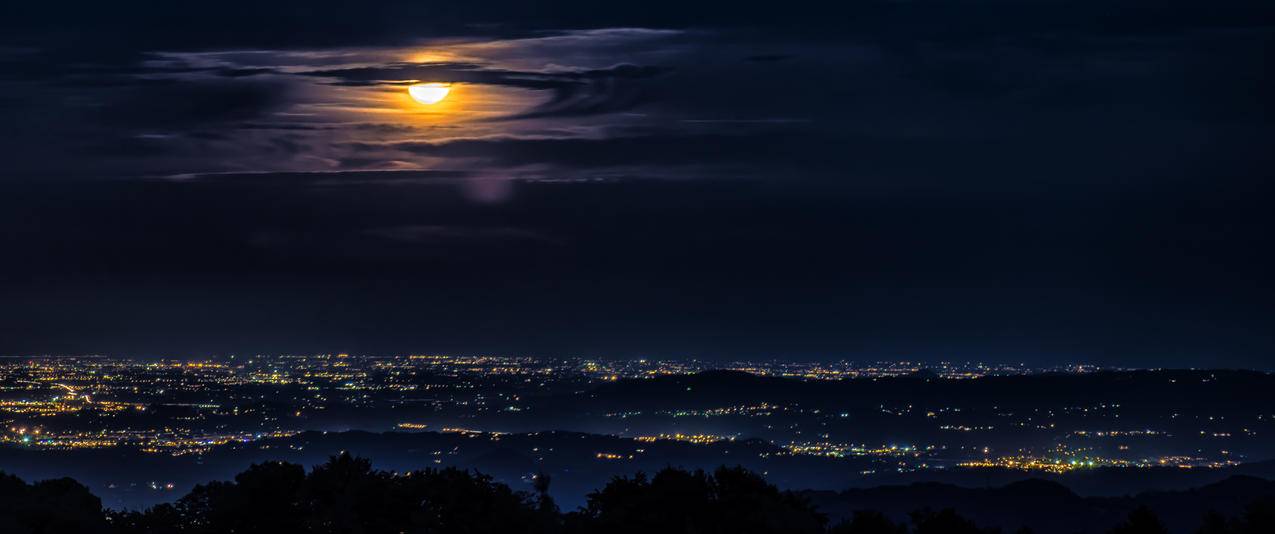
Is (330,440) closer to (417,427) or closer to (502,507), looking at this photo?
(417,427)

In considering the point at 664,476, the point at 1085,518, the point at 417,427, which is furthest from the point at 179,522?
the point at 417,427

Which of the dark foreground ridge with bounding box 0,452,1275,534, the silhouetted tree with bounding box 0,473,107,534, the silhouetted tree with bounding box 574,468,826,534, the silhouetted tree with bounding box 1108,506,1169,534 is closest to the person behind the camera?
the silhouetted tree with bounding box 0,473,107,534

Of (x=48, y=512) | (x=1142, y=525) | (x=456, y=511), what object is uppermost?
(x=48, y=512)

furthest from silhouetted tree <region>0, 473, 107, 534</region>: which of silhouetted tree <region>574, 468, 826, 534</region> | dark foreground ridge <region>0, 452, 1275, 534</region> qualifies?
silhouetted tree <region>574, 468, 826, 534</region>

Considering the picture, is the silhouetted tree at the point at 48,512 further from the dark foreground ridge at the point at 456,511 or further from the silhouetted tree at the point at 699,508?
the silhouetted tree at the point at 699,508

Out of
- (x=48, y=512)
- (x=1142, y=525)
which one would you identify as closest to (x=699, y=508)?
(x=1142, y=525)

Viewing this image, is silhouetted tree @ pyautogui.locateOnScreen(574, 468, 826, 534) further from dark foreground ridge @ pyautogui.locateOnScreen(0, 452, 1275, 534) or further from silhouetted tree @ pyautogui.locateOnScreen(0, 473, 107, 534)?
silhouetted tree @ pyautogui.locateOnScreen(0, 473, 107, 534)

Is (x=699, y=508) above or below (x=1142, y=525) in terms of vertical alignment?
above

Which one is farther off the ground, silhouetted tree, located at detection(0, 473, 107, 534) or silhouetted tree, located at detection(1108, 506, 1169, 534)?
silhouetted tree, located at detection(0, 473, 107, 534)

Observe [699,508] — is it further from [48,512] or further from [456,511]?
[48,512]

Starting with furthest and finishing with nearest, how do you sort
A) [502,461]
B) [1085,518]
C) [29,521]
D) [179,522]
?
[502,461] → [1085,518] → [179,522] → [29,521]

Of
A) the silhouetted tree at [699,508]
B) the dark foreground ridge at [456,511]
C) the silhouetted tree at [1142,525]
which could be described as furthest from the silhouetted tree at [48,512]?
the silhouetted tree at [1142,525]
